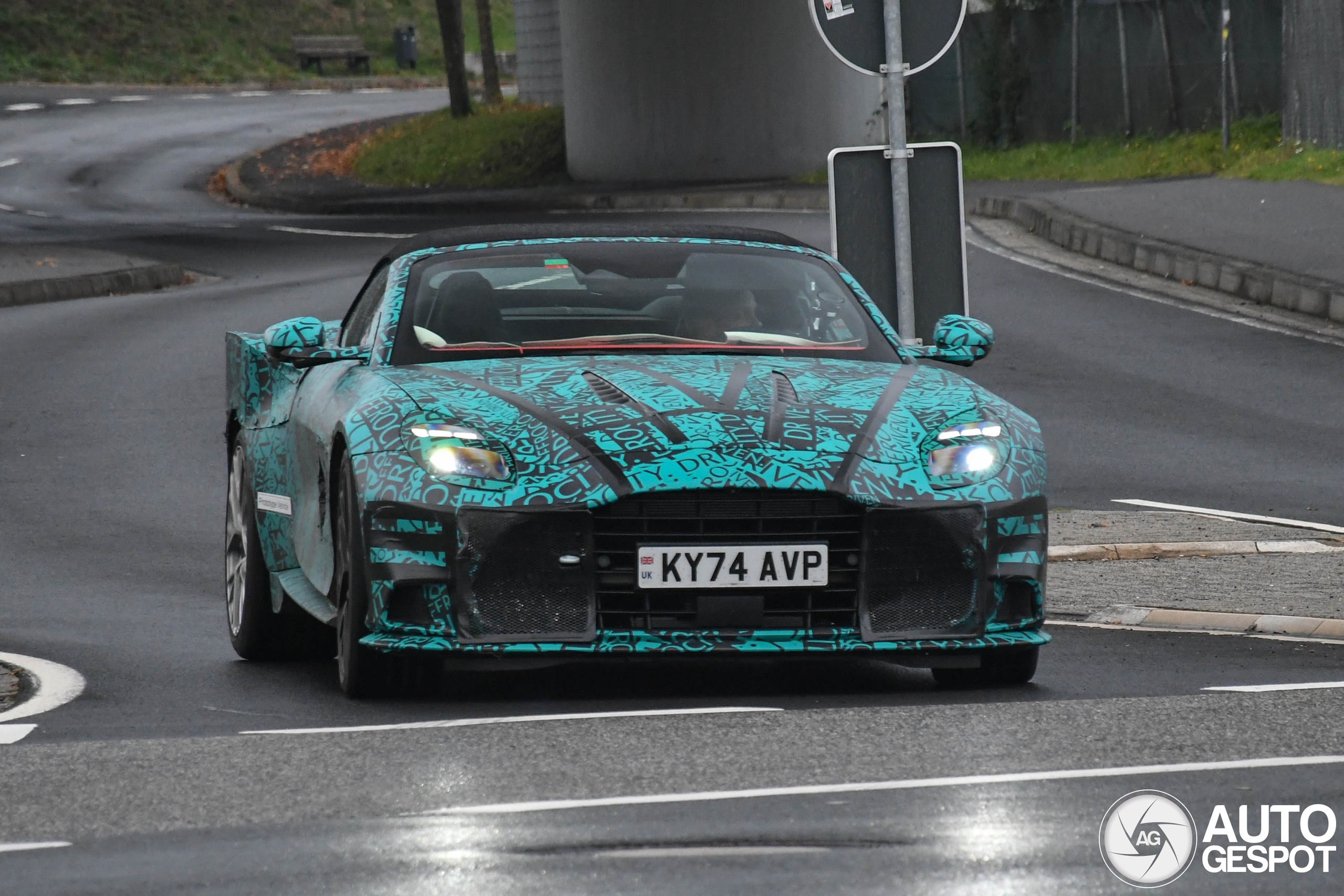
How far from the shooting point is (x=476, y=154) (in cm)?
4103

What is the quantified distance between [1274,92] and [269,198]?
16038 millimetres

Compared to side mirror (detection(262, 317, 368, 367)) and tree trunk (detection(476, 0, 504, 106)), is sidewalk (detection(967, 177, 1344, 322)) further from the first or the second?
tree trunk (detection(476, 0, 504, 106))

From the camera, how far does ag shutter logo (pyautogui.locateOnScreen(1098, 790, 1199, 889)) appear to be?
4.37 m

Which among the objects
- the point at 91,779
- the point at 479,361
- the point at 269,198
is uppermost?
the point at 479,361

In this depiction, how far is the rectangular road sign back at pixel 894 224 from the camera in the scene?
9492mm

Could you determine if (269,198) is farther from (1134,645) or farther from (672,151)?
(1134,645)

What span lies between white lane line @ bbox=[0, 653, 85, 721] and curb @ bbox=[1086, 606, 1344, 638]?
347 cm

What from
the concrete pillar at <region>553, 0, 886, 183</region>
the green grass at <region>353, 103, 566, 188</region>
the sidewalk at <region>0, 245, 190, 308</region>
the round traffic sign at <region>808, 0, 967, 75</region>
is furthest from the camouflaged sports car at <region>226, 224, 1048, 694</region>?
the green grass at <region>353, 103, 566, 188</region>

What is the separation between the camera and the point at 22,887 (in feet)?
14.3

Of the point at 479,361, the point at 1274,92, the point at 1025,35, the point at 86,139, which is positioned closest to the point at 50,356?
the point at 479,361

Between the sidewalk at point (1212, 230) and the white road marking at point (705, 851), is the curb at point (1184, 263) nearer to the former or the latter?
the sidewalk at point (1212, 230)

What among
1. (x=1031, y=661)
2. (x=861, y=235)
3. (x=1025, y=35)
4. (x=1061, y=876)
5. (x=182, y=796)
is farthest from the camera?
(x=1025, y=35)

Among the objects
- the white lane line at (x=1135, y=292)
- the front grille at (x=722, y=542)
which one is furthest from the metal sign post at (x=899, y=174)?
the white lane line at (x=1135, y=292)

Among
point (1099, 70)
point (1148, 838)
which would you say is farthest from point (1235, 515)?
point (1099, 70)
